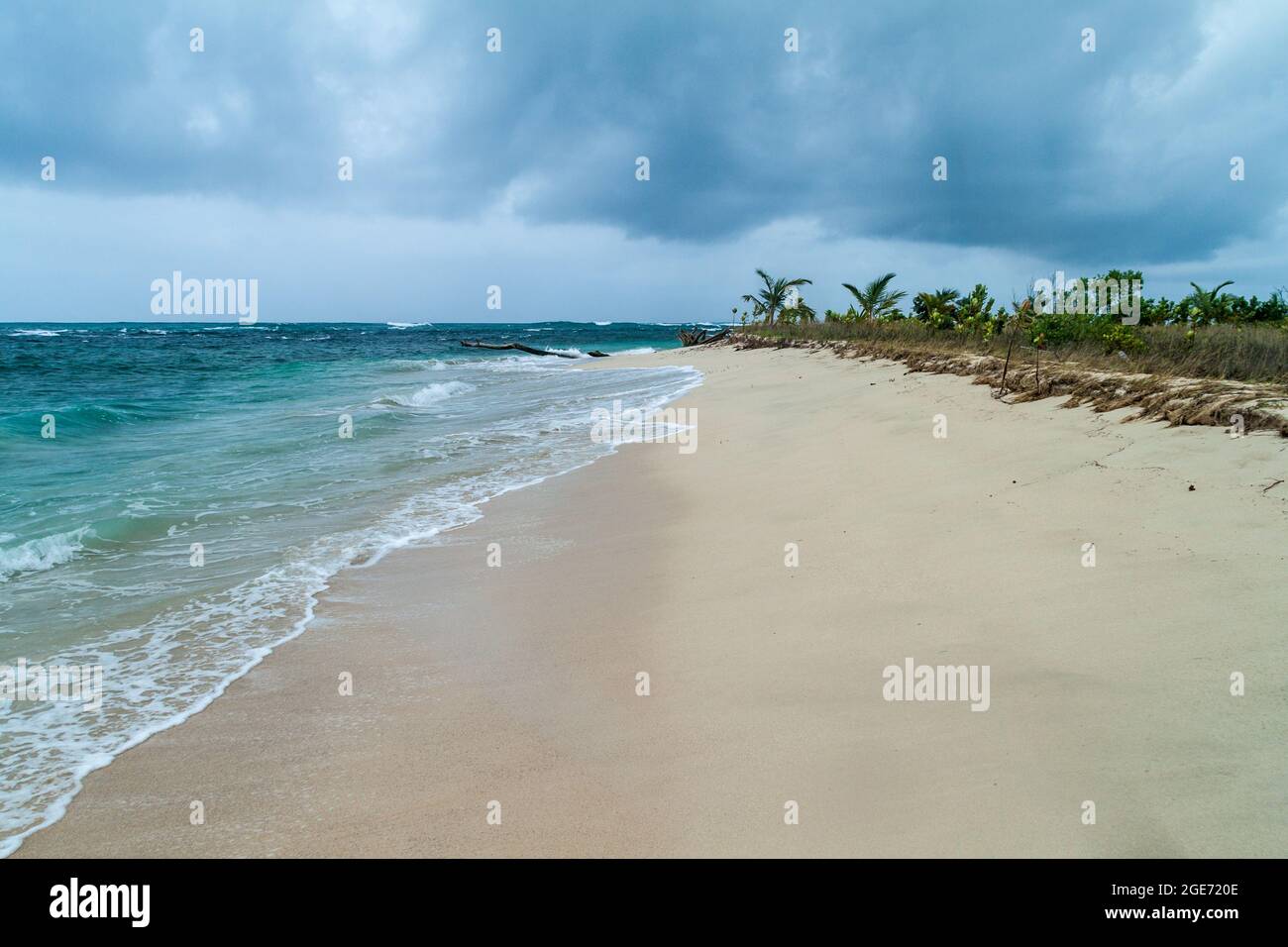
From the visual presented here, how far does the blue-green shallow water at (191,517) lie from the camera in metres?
4.07

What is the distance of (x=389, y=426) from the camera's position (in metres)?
15.7

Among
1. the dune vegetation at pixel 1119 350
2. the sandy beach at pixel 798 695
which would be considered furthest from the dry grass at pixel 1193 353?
the sandy beach at pixel 798 695

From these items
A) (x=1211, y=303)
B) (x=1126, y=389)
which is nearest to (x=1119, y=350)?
(x=1126, y=389)

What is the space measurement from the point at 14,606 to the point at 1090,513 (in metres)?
8.85

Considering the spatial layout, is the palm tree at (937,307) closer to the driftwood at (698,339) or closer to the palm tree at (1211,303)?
the palm tree at (1211,303)

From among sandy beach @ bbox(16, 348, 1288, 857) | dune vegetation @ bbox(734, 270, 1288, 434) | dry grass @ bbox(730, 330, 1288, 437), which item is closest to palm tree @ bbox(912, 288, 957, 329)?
dune vegetation @ bbox(734, 270, 1288, 434)

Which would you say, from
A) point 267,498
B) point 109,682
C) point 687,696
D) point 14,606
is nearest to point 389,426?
point 267,498

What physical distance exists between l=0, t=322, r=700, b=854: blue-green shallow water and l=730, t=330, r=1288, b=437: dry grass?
23.6 ft

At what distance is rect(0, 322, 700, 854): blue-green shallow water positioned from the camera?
4.07 meters

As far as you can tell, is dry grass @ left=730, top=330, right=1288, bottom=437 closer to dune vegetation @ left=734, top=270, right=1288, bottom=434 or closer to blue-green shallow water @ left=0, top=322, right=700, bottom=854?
dune vegetation @ left=734, top=270, right=1288, bottom=434

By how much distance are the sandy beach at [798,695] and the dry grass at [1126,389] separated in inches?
23.7

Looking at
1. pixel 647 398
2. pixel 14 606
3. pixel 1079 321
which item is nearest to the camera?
pixel 14 606

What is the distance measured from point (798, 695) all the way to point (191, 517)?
7.87 m
